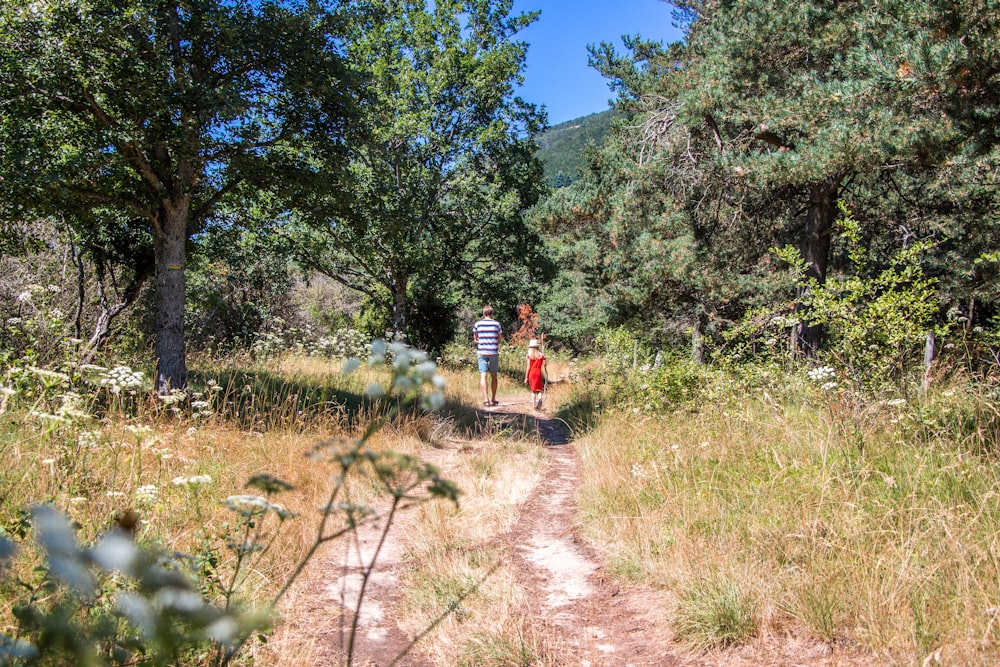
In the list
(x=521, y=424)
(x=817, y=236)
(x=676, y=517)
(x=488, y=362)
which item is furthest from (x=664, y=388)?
(x=488, y=362)

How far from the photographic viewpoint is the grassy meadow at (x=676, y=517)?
8.41 feet

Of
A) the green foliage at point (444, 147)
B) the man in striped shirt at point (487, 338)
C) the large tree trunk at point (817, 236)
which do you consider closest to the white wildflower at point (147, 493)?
the man in striped shirt at point (487, 338)

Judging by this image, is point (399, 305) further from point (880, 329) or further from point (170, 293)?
point (880, 329)

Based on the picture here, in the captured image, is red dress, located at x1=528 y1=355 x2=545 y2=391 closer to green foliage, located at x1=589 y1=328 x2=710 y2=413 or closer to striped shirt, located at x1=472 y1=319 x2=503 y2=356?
striped shirt, located at x1=472 y1=319 x2=503 y2=356

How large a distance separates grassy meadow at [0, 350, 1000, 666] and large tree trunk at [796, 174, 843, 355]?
4045 millimetres

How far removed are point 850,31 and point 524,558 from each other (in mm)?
6719

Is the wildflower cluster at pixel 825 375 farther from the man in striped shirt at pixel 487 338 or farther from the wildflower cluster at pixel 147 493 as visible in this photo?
the man in striped shirt at pixel 487 338

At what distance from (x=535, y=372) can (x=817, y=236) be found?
5.07 meters

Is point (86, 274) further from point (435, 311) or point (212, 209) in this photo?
point (435, 311)

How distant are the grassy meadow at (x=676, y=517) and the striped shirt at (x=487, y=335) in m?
4.75

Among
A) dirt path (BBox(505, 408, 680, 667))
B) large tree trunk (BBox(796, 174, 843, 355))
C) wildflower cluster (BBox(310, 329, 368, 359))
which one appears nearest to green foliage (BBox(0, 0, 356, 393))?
wildflower cluster (BBox(310, 329, 368, 359))

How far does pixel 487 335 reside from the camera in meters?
10.5

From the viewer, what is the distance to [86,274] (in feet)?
27.1

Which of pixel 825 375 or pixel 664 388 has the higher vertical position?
pixel 825 375
